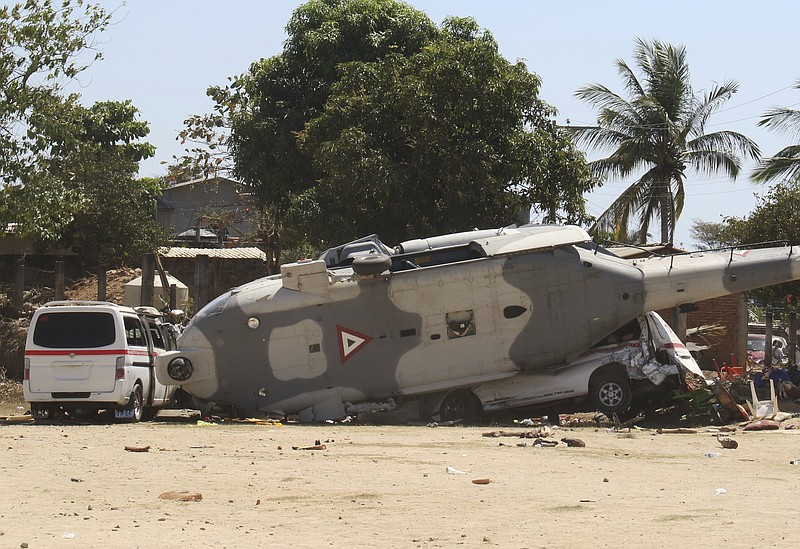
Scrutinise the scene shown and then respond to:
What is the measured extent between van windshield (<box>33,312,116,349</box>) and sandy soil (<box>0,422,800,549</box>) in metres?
2.14

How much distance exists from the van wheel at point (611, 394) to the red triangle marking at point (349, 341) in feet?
13.2

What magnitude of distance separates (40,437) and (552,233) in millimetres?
8928

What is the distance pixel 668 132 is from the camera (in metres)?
34.0

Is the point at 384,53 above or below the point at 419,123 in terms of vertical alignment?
above

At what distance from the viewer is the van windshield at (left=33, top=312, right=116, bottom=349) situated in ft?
57.5

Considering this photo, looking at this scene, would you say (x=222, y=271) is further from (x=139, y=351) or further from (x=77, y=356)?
(x=77, y=356)

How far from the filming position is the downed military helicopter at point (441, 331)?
1800 centimetres

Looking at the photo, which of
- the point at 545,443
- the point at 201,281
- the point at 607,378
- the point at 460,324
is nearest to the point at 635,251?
the point at 607,378

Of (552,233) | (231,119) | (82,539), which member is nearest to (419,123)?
(552,233)

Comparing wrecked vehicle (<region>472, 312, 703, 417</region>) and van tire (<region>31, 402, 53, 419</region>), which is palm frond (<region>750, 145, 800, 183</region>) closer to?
wrecked vehicle (<region>472, 312, 703, 417</region>)

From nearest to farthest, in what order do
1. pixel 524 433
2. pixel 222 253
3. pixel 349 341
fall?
pixel 524 433
pixel 349 341
pixel 222 253

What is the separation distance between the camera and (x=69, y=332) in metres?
17.6

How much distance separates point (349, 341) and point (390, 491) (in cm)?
801

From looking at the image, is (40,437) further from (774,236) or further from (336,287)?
(774,236)
